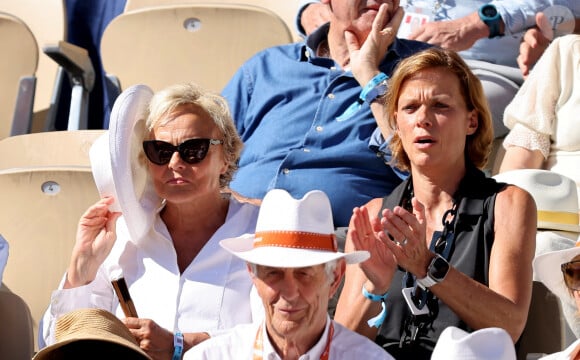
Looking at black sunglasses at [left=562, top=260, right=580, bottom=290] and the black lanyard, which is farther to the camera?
the black lanyard

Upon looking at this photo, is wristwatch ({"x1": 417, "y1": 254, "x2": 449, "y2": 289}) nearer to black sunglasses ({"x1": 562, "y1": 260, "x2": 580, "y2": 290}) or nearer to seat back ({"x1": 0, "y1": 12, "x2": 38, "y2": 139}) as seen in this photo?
black sunglasses ({"x1": 562, "y1": 260, "x2": 580, "y2": 290})

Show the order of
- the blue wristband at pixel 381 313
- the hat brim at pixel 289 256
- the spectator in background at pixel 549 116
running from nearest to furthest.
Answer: the hat brim at pixel 289 256 → the blue wristband at pixel 381 313 → the spectator in background at pixel 549 116

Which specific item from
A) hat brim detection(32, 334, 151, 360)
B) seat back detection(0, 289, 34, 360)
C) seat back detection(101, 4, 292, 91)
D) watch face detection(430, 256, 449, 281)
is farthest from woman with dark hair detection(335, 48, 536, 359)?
seat back detection(101, 4, 292, 91)

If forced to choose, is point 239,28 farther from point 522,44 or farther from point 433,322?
point 433,322

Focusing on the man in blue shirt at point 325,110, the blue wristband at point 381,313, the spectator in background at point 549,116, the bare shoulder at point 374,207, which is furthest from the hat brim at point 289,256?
the spectator in background at point 549,116

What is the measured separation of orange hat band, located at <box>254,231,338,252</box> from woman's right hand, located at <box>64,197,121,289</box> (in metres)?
0.69

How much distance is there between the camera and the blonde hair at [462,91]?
333 cm

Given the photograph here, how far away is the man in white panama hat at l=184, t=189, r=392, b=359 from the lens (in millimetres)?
2602

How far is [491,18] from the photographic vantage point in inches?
179

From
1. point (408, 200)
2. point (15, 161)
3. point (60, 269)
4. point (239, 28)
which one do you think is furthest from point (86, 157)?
point (408, 200)

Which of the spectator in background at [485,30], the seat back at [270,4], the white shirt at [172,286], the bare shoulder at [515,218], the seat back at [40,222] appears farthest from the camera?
the seat back at [270,4]

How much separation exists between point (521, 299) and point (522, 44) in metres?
1.84

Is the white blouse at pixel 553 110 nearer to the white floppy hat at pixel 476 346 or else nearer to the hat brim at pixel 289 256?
the hat brim at pixel 289 256

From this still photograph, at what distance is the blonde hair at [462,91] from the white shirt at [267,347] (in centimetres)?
89
